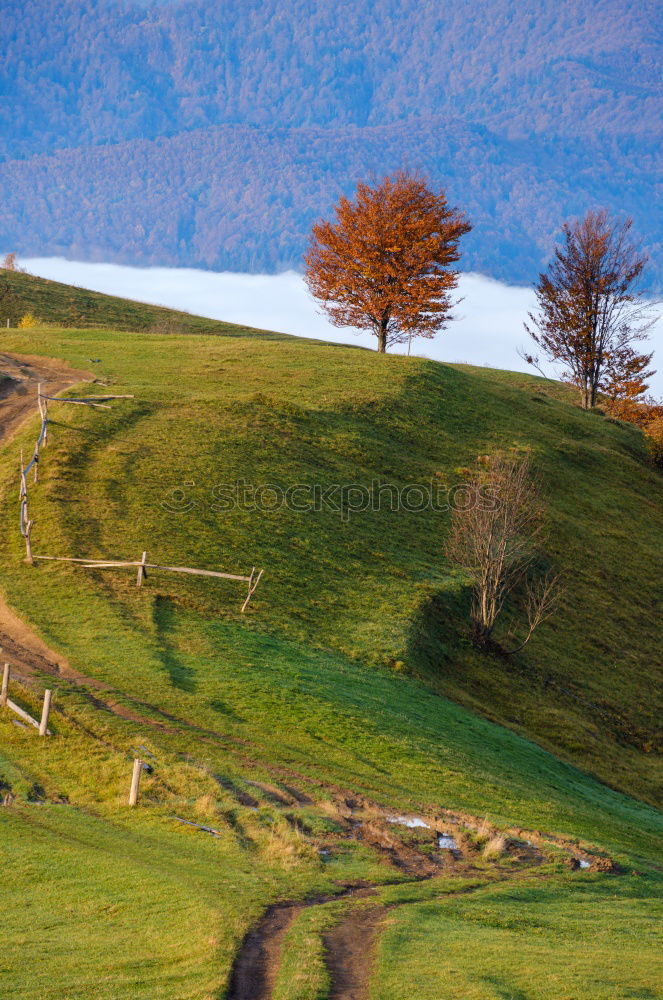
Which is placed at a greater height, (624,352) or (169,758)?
(624,352)

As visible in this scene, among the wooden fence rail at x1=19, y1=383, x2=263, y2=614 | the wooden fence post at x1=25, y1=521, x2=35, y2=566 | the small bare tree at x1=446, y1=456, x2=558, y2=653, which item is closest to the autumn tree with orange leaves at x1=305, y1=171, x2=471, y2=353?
the small bare tree at x1=446, y1=456, x2=558, y2=653

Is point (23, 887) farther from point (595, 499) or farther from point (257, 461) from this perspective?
point (595, 499)

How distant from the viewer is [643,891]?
21516mm

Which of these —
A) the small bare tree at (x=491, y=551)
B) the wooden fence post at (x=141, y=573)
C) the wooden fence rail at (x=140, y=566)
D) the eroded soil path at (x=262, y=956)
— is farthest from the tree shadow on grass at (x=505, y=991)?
the small bare tree at (x=491, y=551)

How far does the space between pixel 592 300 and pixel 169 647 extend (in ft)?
230

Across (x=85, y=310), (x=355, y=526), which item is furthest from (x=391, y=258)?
(x=355, y=526)

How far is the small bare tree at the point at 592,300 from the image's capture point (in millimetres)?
89688

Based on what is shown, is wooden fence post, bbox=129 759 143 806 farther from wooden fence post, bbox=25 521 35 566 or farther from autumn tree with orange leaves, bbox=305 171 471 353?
autumn tree with orange leaves, bbox=305 171 471 353

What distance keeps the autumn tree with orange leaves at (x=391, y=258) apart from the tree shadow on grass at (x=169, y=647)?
5162 centimetres

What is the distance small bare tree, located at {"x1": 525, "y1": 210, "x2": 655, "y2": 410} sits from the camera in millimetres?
89688

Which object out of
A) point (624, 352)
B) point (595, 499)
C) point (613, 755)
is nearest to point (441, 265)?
point (624, 352)

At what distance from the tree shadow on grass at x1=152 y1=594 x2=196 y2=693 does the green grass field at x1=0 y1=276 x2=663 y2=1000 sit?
4.6 inches

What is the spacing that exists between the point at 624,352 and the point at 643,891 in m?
76.8

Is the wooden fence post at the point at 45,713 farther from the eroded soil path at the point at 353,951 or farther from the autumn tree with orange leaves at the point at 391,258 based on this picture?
the autumn tree with orange leaves at the point at 391,258
